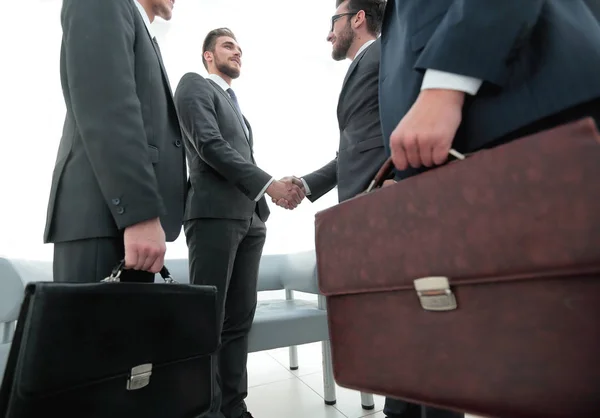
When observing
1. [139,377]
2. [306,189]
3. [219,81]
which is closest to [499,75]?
[139,377]

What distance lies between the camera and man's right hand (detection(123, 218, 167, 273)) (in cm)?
54

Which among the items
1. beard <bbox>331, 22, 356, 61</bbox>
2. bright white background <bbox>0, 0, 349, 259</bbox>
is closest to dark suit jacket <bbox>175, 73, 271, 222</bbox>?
beard <bbox>331, 22, 356, 61</bbox>

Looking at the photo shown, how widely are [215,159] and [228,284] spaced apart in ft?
1.38

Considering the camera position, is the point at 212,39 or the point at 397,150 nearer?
the point at 397,150

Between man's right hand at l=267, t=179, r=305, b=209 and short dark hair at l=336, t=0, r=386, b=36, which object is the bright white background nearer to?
man's right hand at l=267, t=179, r=305, b=209

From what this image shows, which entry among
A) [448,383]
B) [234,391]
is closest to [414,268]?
[448,383]

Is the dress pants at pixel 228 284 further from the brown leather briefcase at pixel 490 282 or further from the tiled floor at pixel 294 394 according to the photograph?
the brown leather briefcase at pixel 490 282

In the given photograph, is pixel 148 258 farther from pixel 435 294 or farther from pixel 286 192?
pixel 286 192

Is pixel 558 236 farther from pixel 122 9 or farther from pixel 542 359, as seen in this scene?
pixel 122 9

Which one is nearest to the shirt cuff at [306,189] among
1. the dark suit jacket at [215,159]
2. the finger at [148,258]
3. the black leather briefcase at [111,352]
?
the dark suit jacket at [215,159]

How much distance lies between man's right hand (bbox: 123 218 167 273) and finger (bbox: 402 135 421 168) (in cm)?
41

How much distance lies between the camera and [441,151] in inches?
16.1

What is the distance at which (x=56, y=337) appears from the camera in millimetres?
448

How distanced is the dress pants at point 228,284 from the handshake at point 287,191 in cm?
15
